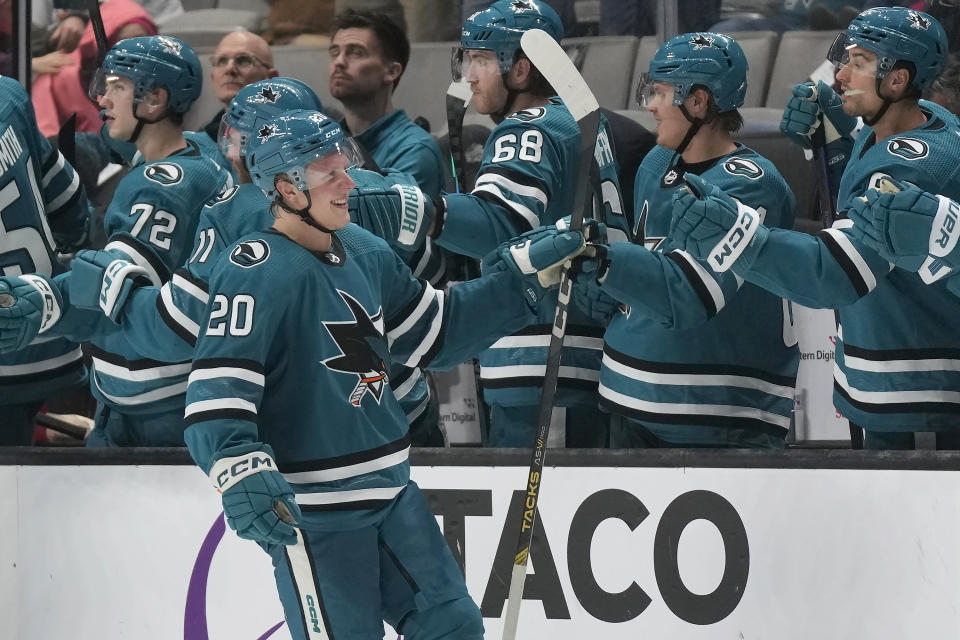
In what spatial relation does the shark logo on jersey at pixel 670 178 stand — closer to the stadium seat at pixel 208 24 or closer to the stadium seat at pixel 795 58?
the stadium seat at pixel 795 58

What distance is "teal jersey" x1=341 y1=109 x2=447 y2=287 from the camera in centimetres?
388

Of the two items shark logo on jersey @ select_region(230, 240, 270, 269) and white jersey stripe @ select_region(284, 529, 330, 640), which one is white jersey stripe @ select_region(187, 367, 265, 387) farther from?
white jersey stripe @ select_region(284, 529, 330, 640)

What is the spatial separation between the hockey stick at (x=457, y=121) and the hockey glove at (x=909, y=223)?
143cm

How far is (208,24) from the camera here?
15.9ft

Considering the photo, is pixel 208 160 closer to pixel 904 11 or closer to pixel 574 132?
pixel 574 132

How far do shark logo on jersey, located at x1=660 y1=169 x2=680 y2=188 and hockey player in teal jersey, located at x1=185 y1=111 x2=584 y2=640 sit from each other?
973 millimetres

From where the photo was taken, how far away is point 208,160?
12.1ft

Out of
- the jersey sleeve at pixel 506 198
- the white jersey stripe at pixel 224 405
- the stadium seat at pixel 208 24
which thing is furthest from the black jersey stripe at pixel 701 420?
the stadium seat at pixel 208 24

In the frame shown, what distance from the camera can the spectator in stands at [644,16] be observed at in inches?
171

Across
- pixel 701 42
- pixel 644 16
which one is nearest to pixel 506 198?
pixel 701 42

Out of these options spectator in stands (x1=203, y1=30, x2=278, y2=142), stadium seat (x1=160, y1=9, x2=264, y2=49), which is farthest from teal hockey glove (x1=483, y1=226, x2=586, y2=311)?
stadium seat (x1=160, y1=9, x2=264, y2=49)

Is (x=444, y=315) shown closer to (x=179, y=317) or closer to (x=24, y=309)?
(x=179, y=317)

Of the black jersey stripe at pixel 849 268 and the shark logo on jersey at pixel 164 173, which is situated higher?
the shark logo on jersey at pixel 164 173

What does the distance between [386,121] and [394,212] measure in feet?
2.50
